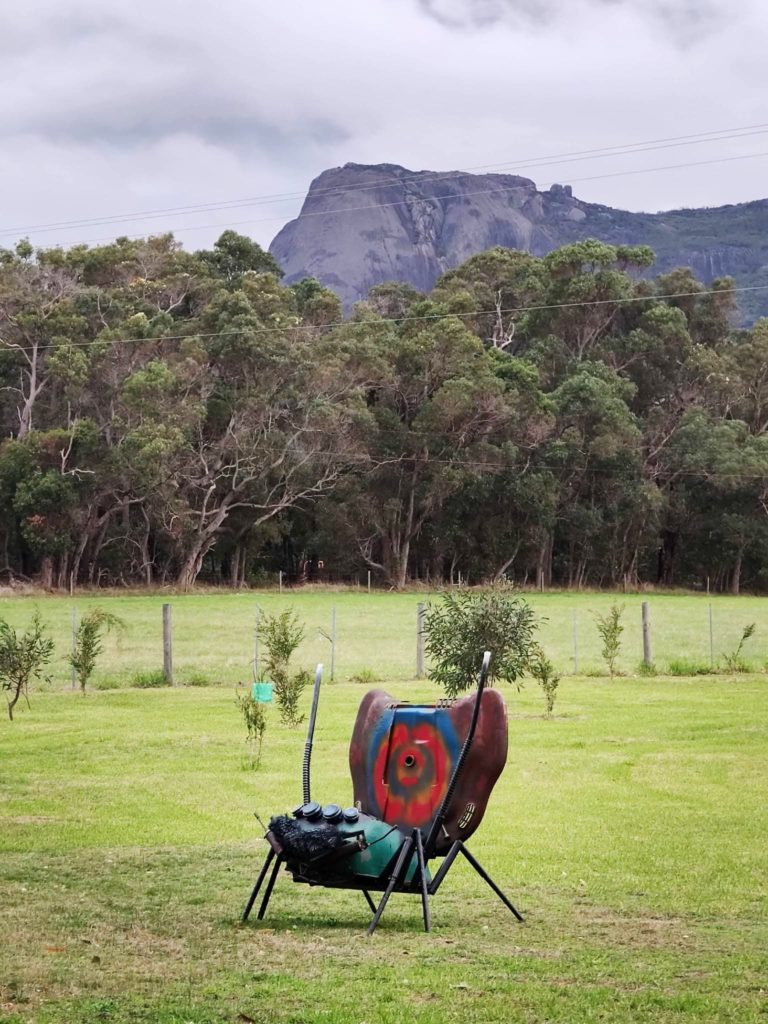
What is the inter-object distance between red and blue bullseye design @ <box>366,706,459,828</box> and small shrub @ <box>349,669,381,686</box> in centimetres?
1837

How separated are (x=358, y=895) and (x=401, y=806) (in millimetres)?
1678

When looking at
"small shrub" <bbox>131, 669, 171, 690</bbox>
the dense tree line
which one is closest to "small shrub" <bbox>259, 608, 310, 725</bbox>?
"small shrub" <bbox>131, 669, 171, 690</bbox>

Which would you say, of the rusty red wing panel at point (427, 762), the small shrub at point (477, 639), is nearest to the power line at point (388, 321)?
the small shrub at point (477, 639)

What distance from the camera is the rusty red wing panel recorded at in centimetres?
805

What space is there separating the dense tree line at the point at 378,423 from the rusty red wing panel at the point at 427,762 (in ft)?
147

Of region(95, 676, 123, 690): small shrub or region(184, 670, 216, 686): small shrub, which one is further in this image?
region(184, 670, 216, 686): small shrub

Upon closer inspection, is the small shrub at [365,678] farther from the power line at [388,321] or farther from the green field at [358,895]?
the power line at [388,321]

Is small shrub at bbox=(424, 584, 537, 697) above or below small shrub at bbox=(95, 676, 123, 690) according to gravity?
above

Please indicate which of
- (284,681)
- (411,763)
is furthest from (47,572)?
(411,763)

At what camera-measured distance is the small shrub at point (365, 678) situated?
26938mm

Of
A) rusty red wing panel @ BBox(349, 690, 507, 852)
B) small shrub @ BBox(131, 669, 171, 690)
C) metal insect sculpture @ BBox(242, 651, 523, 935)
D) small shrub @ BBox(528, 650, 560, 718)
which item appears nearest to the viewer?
metal insect sculpture @ BBox(242, 651, 523, 935)

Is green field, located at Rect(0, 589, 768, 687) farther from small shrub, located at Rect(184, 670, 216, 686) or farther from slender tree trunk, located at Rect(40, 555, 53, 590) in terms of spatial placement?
slender tree trunk, located at Rect(40, 555, 53, 590)

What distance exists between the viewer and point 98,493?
56875mm

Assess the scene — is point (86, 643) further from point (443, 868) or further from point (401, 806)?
point (443, 868)
